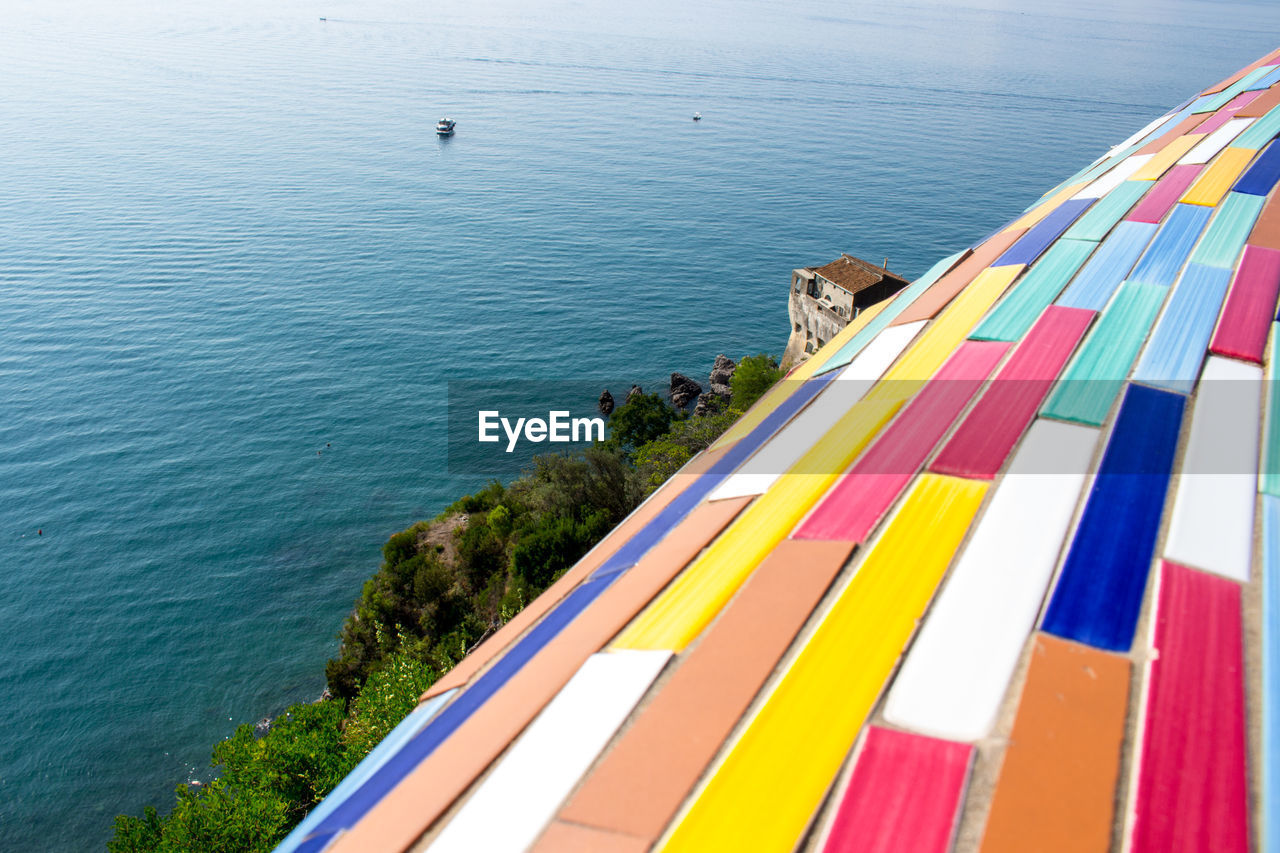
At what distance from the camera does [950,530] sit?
5594 mm

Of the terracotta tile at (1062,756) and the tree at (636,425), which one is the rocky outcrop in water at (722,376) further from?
the terracotta tile at (1062,756)

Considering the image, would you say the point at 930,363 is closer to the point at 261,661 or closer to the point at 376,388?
the point at 261,661

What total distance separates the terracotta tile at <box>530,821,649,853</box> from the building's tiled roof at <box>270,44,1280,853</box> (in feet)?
0.05

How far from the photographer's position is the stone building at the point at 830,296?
49.2 metres

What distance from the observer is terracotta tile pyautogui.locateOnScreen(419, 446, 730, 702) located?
7.17m

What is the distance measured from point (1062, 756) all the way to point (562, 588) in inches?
215

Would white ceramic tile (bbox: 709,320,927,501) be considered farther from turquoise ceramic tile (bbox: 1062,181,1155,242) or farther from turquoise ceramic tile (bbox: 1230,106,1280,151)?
turquoise ceramic tile (bbox: 1230,106,1280,151)

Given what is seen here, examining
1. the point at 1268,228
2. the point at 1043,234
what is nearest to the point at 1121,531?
the point at 1268,228

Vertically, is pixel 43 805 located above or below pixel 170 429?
below

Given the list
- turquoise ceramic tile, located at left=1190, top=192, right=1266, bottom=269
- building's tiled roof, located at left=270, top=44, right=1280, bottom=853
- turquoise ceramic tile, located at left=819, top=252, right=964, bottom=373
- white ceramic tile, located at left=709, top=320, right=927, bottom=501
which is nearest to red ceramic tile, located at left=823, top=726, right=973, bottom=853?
building's tiled roof, located at left=270, top=44, right=1280, bottom=853

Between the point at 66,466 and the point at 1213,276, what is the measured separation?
62.5 metres

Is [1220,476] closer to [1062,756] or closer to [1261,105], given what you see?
[1062,756]

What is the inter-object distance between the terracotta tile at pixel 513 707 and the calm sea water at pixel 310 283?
3716cm

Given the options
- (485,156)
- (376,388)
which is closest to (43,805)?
(376,388)
